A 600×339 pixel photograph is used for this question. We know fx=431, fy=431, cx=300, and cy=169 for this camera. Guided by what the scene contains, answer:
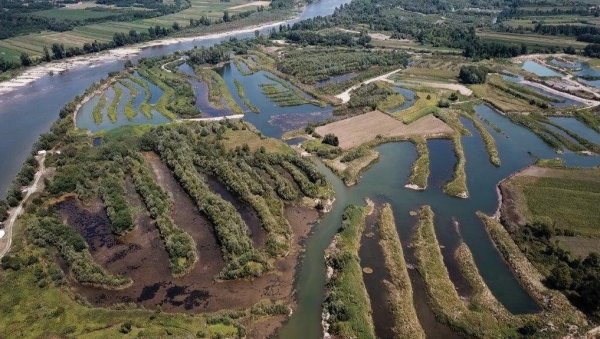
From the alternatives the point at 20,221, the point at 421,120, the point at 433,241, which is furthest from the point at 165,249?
the point at 421,120

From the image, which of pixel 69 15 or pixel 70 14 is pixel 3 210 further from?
pixel 70 14

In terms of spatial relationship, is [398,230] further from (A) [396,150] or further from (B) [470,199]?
(A) [396,150]

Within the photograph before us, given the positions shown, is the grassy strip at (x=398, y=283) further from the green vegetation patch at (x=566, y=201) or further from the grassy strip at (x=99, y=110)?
the grassy strip at (x=99, y=110)

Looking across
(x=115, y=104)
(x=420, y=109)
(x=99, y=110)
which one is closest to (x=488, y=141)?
(x=420, y=109)

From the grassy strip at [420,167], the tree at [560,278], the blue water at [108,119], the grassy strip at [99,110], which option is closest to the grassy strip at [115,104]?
the blue water at [108,119]

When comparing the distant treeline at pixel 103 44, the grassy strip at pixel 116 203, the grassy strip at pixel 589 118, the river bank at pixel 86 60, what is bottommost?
the grassy strip at pixel 589 118

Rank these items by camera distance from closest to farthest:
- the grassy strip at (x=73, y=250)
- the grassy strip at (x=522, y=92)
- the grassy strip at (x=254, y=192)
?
1. the grassy strip at (x=73, y=250)
2. the grassy strip at (x=254, y=192)
3. the grassy strip at (x=522, y=92)
